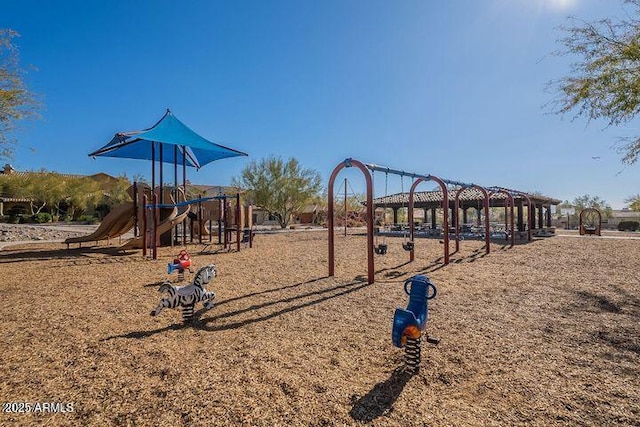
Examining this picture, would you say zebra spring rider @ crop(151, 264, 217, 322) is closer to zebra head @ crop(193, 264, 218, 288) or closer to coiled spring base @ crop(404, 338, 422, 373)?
zebra head @ crop(193, 264, 218, 288)

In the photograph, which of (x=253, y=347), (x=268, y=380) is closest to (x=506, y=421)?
(x=268, y=380)

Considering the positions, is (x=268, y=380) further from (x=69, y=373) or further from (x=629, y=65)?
(x=629, y=65)

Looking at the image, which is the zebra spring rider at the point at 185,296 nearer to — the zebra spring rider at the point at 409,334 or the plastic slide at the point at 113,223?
the zebra spring rider at the point at 409,334

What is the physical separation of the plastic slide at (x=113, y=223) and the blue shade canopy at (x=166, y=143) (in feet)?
7.24

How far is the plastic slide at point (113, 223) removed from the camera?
38.0ft

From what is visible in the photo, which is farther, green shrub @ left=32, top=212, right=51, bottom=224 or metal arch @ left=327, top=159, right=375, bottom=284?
green shrub @ left=32, top=212, right=51, bottom=224

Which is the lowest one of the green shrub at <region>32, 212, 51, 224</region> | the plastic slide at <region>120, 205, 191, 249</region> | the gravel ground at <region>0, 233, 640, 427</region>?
the gravel ground at <region>0, 233, 640, 427</region>

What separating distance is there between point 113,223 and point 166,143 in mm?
3432

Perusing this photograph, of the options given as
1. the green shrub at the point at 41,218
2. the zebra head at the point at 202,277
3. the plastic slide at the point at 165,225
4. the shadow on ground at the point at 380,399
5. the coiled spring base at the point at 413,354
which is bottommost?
the shadow on ground at the point at 380,399

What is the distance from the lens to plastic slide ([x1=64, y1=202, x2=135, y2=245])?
1159 cm

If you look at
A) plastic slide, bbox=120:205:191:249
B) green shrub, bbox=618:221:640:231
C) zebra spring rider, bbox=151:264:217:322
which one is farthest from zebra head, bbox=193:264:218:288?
green shrub, bbox=618:221:640:231

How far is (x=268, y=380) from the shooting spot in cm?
286

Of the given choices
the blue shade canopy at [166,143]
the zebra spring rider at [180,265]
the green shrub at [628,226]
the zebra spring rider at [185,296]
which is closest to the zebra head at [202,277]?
the zebra spring rider at [185,296]

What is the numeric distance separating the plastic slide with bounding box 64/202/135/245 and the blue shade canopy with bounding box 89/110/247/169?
2207 mm
